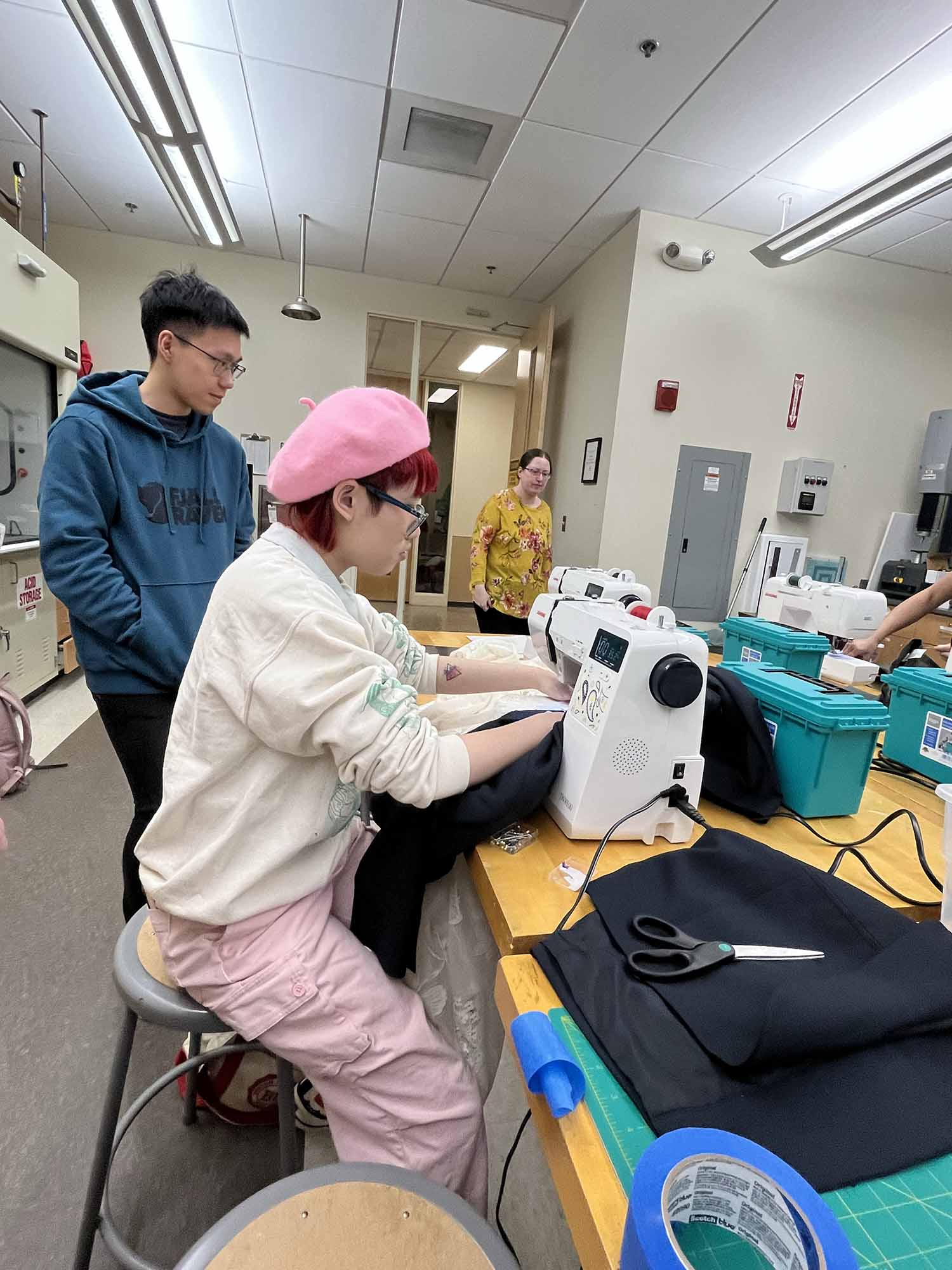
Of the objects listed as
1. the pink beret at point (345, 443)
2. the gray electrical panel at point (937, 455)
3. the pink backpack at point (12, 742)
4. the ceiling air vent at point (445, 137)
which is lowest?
the pink backpack at point (12, 742)

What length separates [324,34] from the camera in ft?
7.72

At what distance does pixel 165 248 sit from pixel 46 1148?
5.10m

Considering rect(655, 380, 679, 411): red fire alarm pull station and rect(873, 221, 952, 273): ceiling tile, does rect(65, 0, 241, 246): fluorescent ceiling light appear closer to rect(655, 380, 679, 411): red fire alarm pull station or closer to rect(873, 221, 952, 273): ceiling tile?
rect(655, 380, 679, 411): red fire alarm pull station

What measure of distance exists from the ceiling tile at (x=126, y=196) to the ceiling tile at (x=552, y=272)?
238 cm

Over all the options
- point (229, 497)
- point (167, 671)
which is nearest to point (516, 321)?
point (229, 497)

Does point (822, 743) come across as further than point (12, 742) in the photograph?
No

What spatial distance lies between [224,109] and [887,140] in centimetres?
295

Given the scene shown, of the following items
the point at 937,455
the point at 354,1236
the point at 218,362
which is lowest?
the point at 354,1236

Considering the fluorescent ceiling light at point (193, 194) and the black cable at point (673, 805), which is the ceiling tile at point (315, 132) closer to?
the fluorescent ceiling light at point (193, 194)

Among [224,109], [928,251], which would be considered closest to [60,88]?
[224,109]

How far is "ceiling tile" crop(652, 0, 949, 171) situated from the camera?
6.77 ft

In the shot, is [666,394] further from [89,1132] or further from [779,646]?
[89,1132]

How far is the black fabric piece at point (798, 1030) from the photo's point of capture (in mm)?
506

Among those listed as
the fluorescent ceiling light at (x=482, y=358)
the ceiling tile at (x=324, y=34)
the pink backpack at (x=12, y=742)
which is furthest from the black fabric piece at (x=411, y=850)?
the fluorescent ceiling light at (x=482, y=358)
